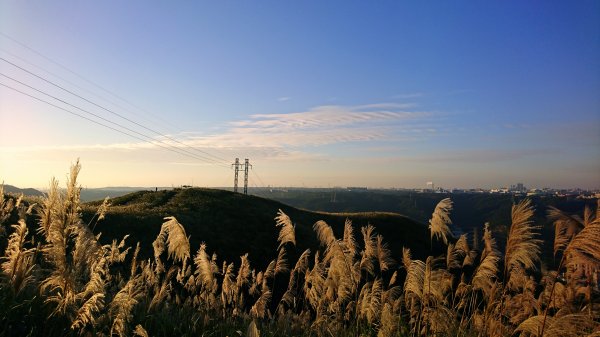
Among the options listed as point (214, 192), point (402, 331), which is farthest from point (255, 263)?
point (402, 331)

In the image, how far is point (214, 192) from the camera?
5894cm

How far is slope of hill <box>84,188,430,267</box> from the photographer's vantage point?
111 feet

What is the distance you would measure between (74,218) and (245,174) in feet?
351

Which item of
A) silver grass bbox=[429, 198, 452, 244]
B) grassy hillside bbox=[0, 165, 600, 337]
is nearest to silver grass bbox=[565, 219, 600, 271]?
grassy hillside bbox=[0, 165, 600, 337]

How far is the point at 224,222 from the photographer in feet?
145

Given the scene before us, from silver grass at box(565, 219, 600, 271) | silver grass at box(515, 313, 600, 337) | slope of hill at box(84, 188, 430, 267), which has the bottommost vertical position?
slope of hill at box(84, 188, 430, 267)

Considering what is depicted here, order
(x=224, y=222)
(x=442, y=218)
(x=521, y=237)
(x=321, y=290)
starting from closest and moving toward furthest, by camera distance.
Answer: (x=521, y=237), (x=442, y=218), (x=321, y=290), (x=224, y=222)

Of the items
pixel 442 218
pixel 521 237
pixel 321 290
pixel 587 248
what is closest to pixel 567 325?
pixel 587 248

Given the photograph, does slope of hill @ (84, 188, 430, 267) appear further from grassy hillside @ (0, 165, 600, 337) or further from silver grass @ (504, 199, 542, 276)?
silver grass @ (504, 199, 542, 276)

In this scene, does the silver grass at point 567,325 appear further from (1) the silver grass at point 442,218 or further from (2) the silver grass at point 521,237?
(1) the silver grass at point 442,218

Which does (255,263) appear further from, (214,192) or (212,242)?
(214,192)

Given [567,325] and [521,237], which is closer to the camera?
[567,325]

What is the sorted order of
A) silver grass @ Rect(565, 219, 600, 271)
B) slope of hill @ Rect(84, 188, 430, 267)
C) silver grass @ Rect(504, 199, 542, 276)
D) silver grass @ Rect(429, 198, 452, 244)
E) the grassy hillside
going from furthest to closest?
slope of hill @ Rect(84, 188, 430, 267) → silver grass @ Rect(429, 198, 452, 244) → silver grass @ Rect(504, 199, 542, 276) → the grassy hillside → silver grass @ Rect(565, 219, 600, 271)

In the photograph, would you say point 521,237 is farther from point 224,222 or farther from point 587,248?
point 224,222
